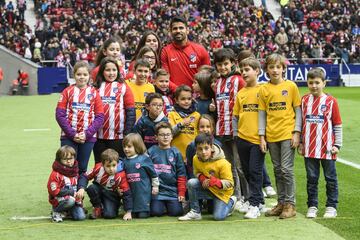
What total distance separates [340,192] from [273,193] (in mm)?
815

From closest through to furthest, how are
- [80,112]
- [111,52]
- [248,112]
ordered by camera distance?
1. [248,112]
2. [80,112]
3. [111,52]

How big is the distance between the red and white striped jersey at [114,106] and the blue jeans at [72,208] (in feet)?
3.38

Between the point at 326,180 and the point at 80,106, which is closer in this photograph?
the point at 326,180

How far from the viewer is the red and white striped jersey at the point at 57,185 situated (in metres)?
8.19

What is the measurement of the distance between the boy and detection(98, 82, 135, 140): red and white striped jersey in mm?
1272

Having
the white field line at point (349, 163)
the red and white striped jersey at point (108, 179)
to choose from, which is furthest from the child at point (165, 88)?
the white field line at point (349, 163)

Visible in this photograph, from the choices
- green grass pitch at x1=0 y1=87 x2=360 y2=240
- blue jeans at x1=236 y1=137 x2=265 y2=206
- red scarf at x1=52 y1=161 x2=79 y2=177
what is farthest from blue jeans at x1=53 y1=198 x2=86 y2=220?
blue jeans at x1=236 y1=137 x2=265 y2=206

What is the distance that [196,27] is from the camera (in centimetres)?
3878

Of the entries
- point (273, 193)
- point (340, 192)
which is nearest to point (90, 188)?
point (273, 193)

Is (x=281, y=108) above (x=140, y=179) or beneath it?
above

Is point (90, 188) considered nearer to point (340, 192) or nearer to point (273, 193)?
point (273, 193)

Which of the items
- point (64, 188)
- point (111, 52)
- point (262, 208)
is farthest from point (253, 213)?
point (111, 52)

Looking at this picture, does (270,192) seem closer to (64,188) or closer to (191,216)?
(191,216)

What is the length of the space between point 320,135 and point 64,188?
8.83ft
